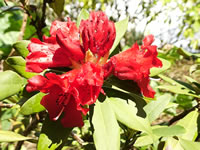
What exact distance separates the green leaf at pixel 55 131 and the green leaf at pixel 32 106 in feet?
0.19

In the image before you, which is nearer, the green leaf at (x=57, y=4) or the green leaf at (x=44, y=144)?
the green leaf at (x=44, y=144)

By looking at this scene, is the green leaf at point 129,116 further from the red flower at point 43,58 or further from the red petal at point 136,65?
the red flower at point 43,58

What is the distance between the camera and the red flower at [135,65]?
83 centimetres

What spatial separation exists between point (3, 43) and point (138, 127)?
Result: 152cm

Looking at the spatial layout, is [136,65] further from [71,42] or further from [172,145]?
[172,145]

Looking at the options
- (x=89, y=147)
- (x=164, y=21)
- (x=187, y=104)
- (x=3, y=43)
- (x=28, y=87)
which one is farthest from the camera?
(x=164, y=21)

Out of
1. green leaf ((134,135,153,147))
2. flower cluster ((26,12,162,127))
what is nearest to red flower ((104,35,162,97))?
flower cluster ((26,12,162,127))

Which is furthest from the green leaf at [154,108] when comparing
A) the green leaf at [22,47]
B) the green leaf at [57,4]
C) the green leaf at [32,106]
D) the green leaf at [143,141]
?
the green leaf at [57,4]

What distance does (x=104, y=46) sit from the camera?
0.86 metres

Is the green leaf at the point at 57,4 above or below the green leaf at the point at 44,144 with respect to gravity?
above

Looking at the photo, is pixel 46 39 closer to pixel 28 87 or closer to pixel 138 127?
pixel 28 87

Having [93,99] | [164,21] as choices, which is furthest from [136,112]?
[164,21]

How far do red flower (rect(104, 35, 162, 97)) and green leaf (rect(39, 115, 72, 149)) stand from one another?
0.26 metres

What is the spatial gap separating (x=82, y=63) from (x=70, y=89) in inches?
6.1
